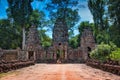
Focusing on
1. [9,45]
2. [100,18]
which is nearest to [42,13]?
[9,45]

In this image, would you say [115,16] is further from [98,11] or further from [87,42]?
[87,42]

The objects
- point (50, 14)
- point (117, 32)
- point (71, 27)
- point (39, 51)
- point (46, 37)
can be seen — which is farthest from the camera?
point (46, 37)

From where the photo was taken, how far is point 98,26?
57312 mm

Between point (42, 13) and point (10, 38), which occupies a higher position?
→ point (42, 13)

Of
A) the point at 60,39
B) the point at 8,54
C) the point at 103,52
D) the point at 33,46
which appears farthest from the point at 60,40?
the point at 103,52

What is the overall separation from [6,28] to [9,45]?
4436mm

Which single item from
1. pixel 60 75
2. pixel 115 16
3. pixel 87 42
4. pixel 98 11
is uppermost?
pixel 98 11

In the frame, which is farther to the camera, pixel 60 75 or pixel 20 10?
pixel 20 10

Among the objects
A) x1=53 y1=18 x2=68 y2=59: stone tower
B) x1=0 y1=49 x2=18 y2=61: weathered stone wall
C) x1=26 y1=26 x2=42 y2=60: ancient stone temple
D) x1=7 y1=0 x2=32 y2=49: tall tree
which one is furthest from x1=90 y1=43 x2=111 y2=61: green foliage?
x1=7 y1=0 x2=32 y2=49: tall tree

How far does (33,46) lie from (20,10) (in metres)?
7.89

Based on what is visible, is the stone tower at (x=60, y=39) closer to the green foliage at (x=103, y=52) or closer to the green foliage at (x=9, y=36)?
the green foliage at (x=9, y=36)

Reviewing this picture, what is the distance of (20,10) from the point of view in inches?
2274

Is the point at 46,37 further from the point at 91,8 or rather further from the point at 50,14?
the point at 91,8

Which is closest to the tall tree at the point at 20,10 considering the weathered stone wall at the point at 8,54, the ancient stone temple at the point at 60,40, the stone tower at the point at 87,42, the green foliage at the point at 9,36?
the weathered stone wall at the point at 8,54
